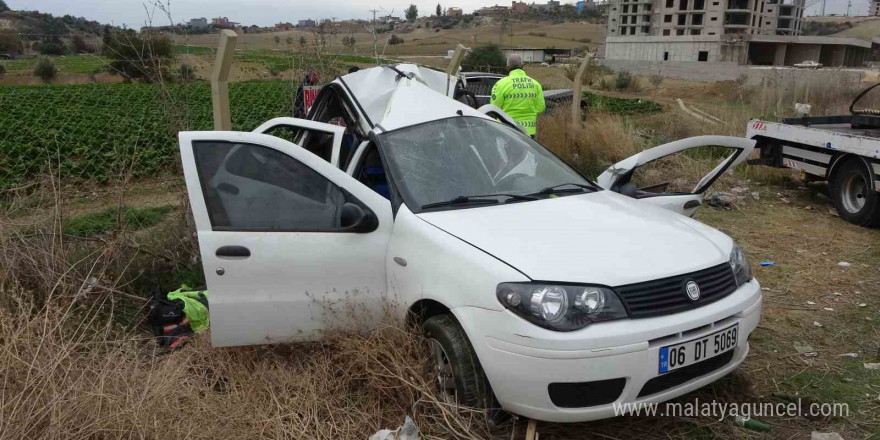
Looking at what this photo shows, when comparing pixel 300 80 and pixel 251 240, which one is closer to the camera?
pixel 251 240

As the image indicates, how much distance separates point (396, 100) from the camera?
177 inches

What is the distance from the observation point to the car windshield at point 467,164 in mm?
3709

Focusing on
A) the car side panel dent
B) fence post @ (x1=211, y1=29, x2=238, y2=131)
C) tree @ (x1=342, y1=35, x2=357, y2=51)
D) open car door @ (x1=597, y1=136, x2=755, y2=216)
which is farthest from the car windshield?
tree @ (x1=342, y1=35, x2=357, y2=51)

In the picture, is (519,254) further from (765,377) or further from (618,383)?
(765,377)

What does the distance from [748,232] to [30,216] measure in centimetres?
718

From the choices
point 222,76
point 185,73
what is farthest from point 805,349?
point 185,73

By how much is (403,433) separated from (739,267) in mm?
2030

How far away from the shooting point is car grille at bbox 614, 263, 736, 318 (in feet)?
9.39

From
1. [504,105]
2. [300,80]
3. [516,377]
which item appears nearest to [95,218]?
[300,80]

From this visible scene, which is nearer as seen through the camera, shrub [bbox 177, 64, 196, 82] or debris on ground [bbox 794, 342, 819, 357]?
debris on ground [bbox 794, 342, 819, 357]

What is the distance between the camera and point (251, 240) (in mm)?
3480

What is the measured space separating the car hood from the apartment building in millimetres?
76169

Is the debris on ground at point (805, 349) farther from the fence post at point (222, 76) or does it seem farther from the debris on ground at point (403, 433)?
the fence post at point (222, 76)

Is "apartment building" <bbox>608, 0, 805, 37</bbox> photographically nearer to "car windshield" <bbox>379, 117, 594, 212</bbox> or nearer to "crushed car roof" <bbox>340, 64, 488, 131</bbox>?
"crushed car roof" <bbox>340, 64, 488, 131</bbox>
